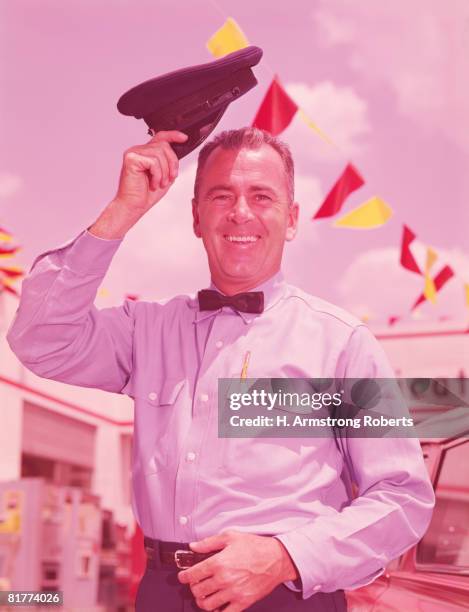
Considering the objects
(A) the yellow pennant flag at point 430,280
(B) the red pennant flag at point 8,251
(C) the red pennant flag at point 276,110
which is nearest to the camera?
(C) the red pennant flag at point 276,110

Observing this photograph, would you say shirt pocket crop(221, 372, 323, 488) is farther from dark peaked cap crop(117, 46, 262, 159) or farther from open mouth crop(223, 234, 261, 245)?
dark peaked cap crop(117, 46, 262, 159)

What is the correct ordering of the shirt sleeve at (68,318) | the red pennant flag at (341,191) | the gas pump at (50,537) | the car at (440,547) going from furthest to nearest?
the gas pump at (50,537) → the red pennant flag at (341,191) → the car at (440,547) → the shirt sleeve at (68,318)

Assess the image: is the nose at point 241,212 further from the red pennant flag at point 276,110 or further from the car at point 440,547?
the red pennant flag at point 276,110

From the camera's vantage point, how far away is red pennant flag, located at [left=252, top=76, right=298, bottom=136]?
226 centimetres

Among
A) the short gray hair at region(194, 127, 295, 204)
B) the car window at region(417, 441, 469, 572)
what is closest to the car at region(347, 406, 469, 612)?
the car window at region(417, 441, 469, 572)

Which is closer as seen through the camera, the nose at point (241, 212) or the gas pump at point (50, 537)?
the nose at point (241, 212)

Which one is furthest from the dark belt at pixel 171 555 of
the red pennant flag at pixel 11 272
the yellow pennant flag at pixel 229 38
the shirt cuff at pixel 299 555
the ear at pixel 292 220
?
the red pennant flag at pixel 11 272

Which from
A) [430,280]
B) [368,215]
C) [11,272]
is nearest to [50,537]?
[11,272]

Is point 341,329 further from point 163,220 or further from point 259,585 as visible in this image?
point 163,220

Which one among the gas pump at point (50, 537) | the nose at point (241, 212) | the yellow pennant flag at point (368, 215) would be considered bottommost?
the gas pump at point (50, 537)

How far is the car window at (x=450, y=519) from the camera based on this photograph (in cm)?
165

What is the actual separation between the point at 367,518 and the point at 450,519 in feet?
2.25

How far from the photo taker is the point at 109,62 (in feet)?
7.18

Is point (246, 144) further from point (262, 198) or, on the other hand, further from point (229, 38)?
point (229, 38)
